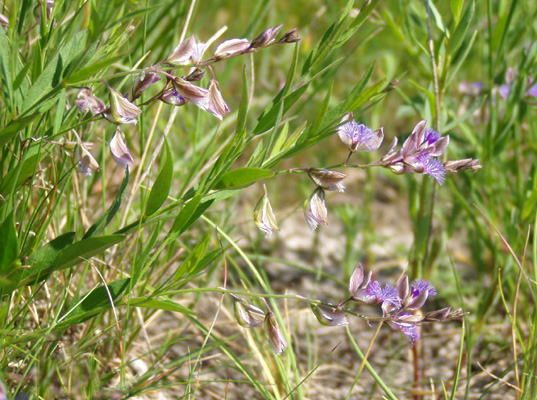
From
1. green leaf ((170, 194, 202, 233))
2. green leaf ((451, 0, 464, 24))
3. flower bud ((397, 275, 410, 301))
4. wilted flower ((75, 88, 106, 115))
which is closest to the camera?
wilted flower ((75, 88, 106, 115))

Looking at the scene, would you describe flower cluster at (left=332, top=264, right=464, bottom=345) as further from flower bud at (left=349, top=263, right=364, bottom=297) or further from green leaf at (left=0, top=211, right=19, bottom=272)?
green leaf at (left=0, top=211, right=19, bottom=272)

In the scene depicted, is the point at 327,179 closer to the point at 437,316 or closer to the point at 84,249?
the point at 437,316

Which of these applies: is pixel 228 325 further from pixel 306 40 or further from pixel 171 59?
pixel 306 40

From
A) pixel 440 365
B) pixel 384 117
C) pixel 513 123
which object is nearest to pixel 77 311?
pixel 440 365

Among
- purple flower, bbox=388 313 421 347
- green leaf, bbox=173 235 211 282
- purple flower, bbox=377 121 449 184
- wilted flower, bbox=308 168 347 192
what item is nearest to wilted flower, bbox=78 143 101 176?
green leaf, bbox=173 235 211 282

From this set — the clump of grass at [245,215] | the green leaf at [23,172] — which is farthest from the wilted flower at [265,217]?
the green leaf at [23,172]

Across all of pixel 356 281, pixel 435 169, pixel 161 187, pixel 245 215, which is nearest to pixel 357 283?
pixel 356 281
